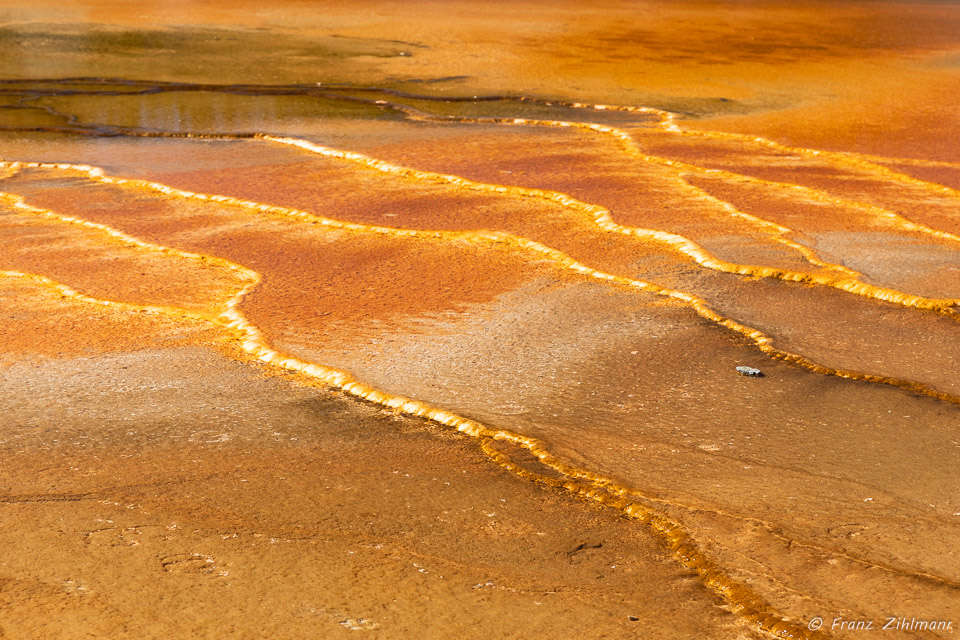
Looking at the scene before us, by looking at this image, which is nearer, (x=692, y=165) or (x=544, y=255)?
(x=544, y=255)

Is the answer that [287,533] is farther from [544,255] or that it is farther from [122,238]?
[122,238]

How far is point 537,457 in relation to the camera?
2.46 metres

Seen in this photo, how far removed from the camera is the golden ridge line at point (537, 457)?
1.88 m

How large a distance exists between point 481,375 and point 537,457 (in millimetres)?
540

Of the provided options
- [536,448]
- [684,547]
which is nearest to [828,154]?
[536,448]

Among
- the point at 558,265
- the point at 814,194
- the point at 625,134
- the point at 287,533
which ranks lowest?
the point at 287,533

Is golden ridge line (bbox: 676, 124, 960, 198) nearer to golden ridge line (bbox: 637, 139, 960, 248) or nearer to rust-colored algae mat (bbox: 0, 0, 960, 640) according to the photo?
rust-colored algae mat (bbox: 0, 0, 960, 640)

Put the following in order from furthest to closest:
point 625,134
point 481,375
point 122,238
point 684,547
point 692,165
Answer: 1. point 625,134
2. point 692,165
3. point 122,238
4. point 481,375
5. point 684,547

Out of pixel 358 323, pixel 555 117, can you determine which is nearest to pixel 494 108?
pixel 555 117

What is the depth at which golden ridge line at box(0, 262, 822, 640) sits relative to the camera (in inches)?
74.0

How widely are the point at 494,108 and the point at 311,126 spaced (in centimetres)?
129

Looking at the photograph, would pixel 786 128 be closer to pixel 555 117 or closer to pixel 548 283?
pixel 555 117

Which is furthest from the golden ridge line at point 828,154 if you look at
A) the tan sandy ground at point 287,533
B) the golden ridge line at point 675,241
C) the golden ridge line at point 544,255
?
the tan sandy ground at point 287,533

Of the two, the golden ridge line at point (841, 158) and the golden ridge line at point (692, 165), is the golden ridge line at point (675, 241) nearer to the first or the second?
the golden ridge line at point (692, 165)
